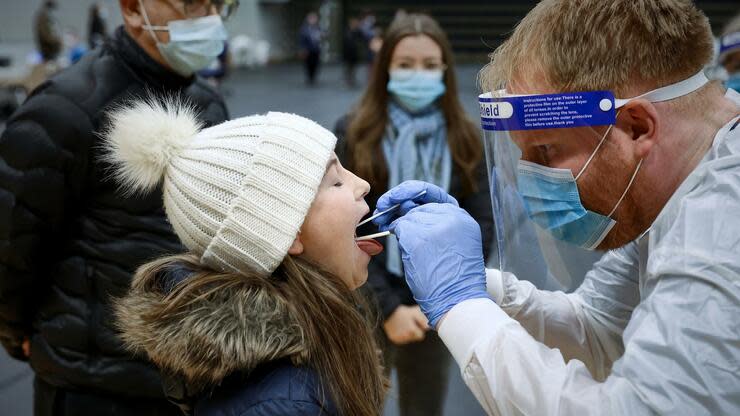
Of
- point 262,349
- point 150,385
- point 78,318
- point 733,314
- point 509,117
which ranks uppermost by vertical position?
point 509,117

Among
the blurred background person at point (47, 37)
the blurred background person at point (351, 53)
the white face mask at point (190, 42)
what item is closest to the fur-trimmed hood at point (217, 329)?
the white face mask at point (190, 42)

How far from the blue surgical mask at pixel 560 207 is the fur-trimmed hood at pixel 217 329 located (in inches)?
24.7

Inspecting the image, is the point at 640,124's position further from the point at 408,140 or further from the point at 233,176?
the point at 408,140

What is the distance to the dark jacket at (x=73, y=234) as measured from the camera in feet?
6.51

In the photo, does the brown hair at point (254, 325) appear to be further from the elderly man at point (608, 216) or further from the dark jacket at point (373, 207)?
the dark jacket at point (373, 207)

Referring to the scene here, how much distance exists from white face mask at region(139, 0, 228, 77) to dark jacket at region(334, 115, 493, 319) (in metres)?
0.71

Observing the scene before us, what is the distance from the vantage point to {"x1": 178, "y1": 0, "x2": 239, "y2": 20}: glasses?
7.91 feet

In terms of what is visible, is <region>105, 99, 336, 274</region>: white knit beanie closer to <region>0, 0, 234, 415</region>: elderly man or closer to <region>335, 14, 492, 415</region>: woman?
<region>0, 0, 234, 415</region>: elderly man

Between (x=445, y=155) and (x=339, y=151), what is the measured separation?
1.55 ft

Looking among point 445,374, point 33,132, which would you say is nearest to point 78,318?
point 33,132

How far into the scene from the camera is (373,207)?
9.34ft

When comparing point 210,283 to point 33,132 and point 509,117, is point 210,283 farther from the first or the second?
point 33,132

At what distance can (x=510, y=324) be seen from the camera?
133 cm

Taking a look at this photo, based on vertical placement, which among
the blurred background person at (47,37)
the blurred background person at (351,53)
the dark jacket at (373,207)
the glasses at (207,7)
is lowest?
the blurred background person at (351,53)
